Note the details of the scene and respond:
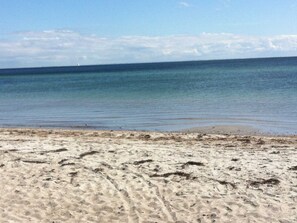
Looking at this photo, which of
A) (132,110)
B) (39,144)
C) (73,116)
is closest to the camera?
(39,144)

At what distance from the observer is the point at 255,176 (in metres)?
8.71

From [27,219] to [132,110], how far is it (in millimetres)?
18980

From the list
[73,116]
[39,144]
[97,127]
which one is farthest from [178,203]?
[73,116]

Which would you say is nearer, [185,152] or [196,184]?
[196,184]

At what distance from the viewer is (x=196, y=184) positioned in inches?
328

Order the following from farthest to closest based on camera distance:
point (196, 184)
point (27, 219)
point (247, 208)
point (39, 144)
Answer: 1. point (39, 144)
2. point (196, 184)
3. point (247, 208)
4. point (27, 219)

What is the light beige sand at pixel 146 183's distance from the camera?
6.99 metres

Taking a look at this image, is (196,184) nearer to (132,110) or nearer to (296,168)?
(296,168)

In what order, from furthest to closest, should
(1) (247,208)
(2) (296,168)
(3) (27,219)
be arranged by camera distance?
(2) (296,168)
(1) (247,208)
(3) (27,219)

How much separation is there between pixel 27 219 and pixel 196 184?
3429mm

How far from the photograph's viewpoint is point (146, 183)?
8430 mm

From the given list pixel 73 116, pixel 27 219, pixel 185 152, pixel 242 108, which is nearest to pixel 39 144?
pixel 185 152

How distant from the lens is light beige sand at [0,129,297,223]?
6.99 metres

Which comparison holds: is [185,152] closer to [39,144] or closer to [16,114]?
[39,144]
